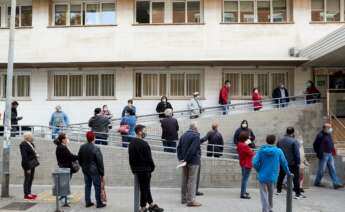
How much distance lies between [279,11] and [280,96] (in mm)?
Answer: 3671

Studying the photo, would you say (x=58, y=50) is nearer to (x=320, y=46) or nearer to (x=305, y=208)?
(x=320, y=46)

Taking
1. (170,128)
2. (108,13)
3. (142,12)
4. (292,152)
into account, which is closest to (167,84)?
(142,12)

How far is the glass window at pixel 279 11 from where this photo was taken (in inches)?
764

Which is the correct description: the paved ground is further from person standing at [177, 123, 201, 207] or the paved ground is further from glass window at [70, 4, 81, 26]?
glass window at [70, 4, 81, 26]

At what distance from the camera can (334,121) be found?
18312 millimetres

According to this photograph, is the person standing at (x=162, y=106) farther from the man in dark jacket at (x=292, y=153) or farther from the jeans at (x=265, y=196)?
the jeans at (x=265, y=196)

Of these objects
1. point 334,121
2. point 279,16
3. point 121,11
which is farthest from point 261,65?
point 121,11

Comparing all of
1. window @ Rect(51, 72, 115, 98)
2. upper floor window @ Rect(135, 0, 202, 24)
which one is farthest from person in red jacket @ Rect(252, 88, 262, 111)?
window @ Rect(51, 72, 115, 98)

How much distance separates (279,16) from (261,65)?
2.20 meters

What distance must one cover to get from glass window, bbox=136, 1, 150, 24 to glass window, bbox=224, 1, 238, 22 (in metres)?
3.23

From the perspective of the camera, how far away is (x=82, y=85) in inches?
778

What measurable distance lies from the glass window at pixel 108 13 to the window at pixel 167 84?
2.51 metres

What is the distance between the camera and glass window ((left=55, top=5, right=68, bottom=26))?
65.6 feet

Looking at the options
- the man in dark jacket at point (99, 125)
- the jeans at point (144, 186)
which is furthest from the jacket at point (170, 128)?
the jeans at point (144, 186)
